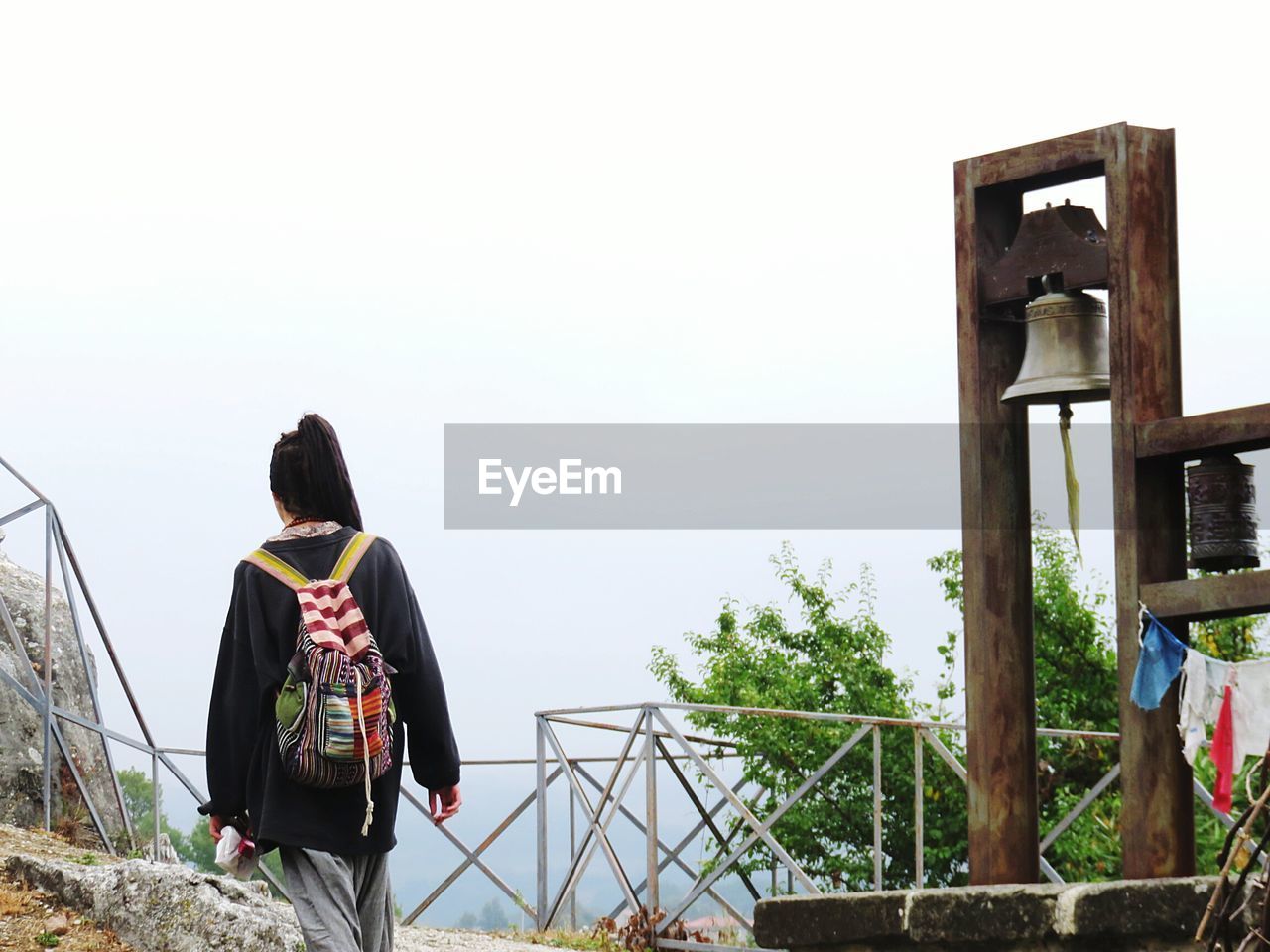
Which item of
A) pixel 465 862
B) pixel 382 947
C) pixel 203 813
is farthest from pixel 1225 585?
pixel 465 862

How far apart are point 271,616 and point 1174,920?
6.99 ft

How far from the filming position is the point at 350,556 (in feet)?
12.6

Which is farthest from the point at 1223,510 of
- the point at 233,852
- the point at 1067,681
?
the point at 1067,681

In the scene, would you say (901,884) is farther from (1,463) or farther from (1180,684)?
(1180,684)

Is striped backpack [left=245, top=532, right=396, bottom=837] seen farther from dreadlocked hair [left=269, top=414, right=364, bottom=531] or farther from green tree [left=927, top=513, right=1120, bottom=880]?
green tree [left=927, top=513, right=1120, bottom=880]

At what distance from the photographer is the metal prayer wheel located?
4562 millimetres

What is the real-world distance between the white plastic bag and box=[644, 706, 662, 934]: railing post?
5.65 meters

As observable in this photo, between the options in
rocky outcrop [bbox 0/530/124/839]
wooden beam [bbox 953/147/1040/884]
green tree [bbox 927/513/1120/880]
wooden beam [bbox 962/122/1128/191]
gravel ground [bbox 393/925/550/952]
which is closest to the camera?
wooden beam [bbox 962/122/1128/191]

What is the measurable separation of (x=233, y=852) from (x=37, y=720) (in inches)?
237

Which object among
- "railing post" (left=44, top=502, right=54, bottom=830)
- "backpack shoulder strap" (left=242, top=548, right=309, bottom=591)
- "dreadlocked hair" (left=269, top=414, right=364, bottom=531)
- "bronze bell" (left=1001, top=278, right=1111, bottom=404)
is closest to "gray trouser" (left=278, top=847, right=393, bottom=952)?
"backpack shoulder strap" (left=242, top=548, right=309, bottom=591)

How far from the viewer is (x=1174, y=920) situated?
147 inches

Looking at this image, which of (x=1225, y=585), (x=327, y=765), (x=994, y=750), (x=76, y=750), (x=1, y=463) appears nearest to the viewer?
(x=327, y=765)

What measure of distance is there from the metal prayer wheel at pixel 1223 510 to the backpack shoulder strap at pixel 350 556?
7.46 ft

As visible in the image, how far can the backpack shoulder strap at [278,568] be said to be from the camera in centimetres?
379
